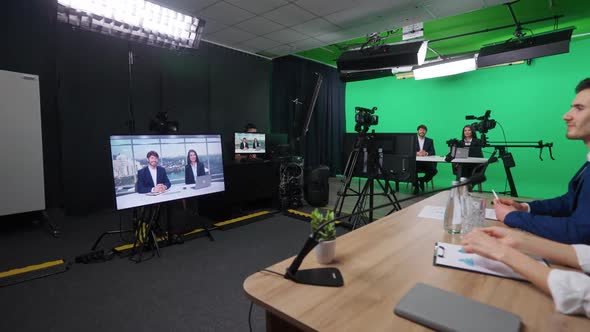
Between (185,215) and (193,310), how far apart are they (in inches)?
83.3

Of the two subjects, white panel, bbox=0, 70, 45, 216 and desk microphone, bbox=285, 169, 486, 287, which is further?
white panel, bbox=0, 70, 45, 216

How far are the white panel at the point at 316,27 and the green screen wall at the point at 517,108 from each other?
3.39 m

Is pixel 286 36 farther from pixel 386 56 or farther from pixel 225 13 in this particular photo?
pixel 386 56

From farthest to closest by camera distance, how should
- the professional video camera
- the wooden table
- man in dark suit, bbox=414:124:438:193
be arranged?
man in dark suit, bbox=414:124:438:193 < the professional video camera < the wooden table

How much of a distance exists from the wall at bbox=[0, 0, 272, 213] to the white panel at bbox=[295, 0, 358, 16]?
2.21 m

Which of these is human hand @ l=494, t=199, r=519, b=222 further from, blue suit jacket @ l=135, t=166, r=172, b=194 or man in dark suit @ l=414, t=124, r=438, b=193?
man in dark suit @ l=414, t=124, r=438, b=193

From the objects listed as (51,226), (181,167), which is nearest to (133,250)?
(181,167)

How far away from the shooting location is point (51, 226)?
3.13 meters

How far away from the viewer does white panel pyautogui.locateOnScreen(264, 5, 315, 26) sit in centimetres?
366

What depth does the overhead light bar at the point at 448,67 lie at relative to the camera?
4488 millimetres

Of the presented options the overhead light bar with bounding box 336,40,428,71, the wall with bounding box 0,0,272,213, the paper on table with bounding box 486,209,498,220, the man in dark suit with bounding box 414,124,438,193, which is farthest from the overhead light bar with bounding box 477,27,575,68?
the wall with bounding box 0,0,272,213

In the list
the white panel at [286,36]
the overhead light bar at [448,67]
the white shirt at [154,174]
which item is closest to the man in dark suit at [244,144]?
the white panel at [286,36]

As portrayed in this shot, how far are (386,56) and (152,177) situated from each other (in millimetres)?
3086

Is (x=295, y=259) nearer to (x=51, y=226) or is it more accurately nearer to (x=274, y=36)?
(x=51, y=226)
